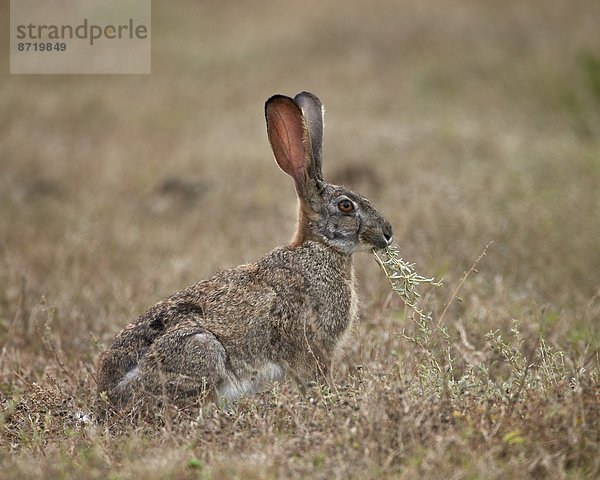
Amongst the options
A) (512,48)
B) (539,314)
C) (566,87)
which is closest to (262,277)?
(539,314)

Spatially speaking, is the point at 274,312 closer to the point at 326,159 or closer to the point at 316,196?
the point at 316,196

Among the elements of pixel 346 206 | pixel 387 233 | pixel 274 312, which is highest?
pixel 346 206

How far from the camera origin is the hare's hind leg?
4879mm

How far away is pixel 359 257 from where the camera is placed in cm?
870

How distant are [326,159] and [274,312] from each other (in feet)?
24.4

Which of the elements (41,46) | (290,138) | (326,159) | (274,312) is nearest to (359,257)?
(290,138)

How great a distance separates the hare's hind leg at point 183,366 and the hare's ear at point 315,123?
1.36 m

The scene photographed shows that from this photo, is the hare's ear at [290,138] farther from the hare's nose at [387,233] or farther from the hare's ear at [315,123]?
the hare's nose at [387,233]

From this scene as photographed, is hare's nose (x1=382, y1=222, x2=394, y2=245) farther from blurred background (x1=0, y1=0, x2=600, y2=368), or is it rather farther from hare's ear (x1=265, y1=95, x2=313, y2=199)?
blurred background (x1=0, y1=0, x2=600, y2=368)

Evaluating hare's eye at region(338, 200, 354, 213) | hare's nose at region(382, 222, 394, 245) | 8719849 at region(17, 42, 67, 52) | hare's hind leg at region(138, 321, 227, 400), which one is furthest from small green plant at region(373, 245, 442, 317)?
8719849 at region(17, 42, 67, 52)

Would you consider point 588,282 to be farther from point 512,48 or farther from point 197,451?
point 512,48

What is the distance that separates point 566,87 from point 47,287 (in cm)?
910

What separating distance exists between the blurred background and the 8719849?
0.62 m

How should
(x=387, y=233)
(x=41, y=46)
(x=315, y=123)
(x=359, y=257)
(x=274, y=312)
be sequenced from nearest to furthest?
(x=274, y=312) → (x=387, y=233) → (x=315, y=123) → (x=359, y=257) → (x=41, y=46)
